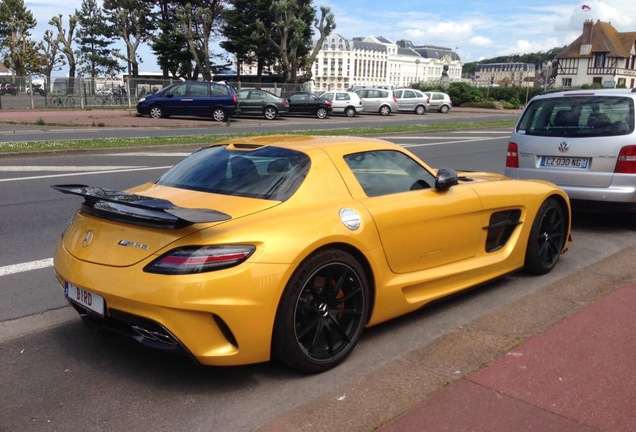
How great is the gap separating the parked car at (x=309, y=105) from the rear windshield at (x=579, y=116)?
26.6 metres

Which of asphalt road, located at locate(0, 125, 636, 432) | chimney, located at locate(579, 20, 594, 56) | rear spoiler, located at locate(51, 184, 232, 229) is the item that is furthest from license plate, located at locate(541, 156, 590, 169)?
chimney, located at locate(579, 20, 594, 56)

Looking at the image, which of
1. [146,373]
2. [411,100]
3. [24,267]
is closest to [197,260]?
[146,373]

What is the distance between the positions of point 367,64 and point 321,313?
170 meters

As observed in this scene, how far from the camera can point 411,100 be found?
41.4 m

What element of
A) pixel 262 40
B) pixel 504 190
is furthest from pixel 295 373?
pixel 262 40

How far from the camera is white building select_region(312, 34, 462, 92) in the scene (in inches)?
6467

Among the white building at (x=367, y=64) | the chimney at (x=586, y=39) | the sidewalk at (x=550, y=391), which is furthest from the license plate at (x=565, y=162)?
the white building at (x=367, y=64)

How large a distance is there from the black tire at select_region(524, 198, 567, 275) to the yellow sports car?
0.58 m

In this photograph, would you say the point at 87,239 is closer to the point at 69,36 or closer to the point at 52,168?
the point at 52,168

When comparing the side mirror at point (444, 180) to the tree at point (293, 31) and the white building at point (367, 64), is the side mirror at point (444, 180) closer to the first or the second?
the tree at point (293, 31)

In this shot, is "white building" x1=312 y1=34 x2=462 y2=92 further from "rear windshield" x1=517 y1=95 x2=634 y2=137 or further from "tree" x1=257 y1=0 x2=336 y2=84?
"rear windshield" x1=517 y1=95 x2=634 y2=137

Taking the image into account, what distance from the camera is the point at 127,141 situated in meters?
16.1

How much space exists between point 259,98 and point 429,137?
1163cm

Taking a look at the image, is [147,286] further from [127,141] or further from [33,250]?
[127,141]
